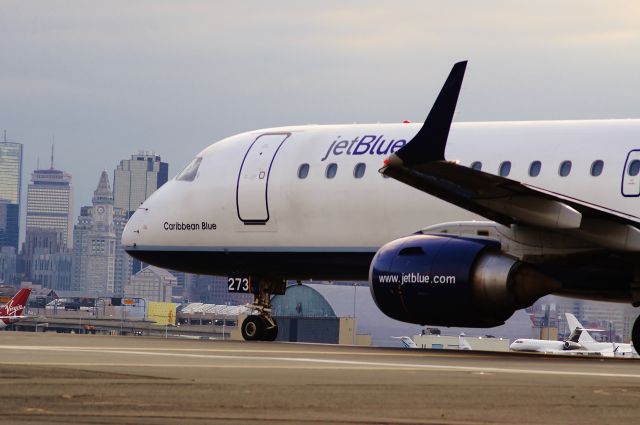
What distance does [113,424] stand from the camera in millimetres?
10305

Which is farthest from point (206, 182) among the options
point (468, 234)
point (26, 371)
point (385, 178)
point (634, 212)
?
point (26, 371)

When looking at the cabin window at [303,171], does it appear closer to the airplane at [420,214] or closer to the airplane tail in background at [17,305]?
the airplane at [420,214]

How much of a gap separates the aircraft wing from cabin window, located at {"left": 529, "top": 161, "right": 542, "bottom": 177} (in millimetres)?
2071

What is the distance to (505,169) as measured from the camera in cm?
2416

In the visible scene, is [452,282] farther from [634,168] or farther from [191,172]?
[191,172]

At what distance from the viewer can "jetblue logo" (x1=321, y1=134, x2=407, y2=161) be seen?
2569 cm

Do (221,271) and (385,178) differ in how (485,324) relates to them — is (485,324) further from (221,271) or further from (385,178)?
(221,271)

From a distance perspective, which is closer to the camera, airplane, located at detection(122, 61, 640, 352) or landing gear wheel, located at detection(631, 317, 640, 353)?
airplane, located at detection(122, 61, 640, 352)

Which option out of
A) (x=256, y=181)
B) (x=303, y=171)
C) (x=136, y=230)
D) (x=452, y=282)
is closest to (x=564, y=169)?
(x=452, y=282)

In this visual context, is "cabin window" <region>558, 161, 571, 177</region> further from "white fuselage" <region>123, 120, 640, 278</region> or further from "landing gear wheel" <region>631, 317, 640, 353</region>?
"landing gear wheel" <region>631, 317, 640, 353</region>

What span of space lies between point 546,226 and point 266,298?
8103 mm

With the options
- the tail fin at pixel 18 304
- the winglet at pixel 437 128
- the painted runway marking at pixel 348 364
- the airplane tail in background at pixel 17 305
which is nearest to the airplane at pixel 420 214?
the winglet at pixel 437 128

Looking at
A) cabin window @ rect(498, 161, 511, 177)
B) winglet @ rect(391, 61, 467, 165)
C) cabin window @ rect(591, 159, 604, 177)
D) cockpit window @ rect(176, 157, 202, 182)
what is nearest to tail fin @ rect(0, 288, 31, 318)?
cockpit window @ rect(176, 157, 202, 182)

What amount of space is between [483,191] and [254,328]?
26.8ft
